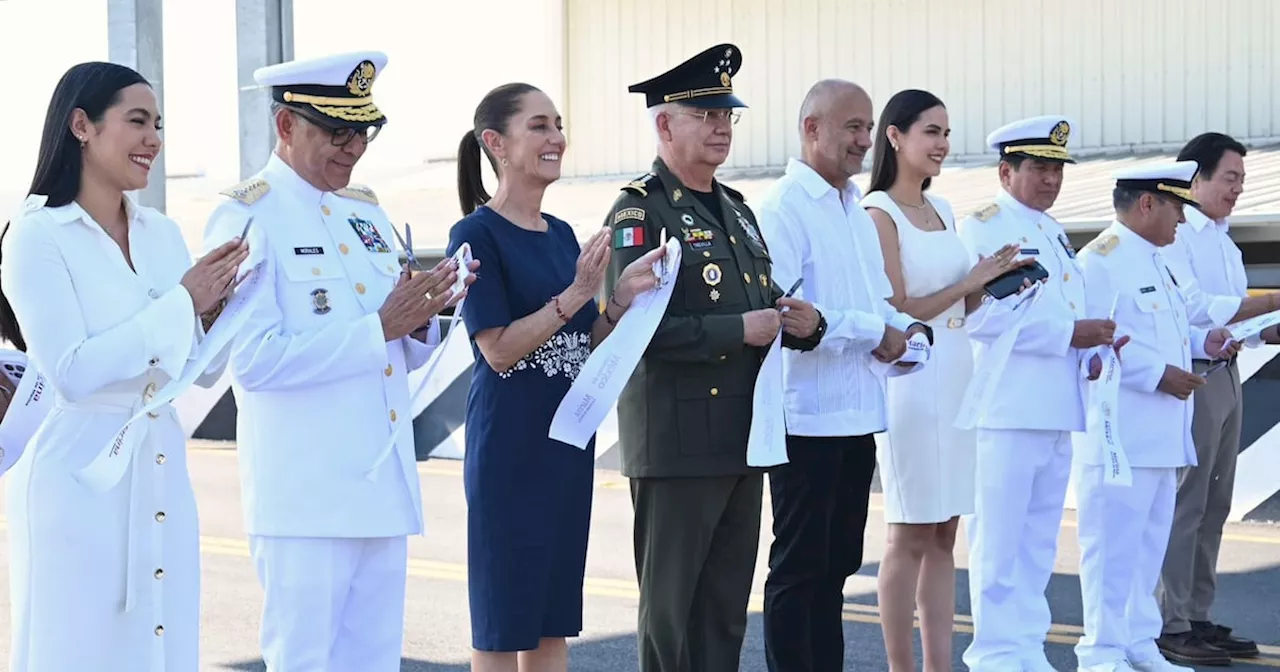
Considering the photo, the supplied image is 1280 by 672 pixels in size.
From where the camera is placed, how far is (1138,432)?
21.4 feet

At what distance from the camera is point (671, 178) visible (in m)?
5.09

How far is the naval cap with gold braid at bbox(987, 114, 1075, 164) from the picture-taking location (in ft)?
20.5

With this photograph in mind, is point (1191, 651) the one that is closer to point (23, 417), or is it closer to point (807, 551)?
point (807, 551)

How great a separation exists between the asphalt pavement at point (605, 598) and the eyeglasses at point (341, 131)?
294 centimetres

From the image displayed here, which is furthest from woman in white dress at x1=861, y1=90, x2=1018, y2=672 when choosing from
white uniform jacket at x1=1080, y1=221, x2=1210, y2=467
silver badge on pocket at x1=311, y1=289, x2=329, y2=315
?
silver badge on pocket at x1=311, y1=289, x2=329, y2=315

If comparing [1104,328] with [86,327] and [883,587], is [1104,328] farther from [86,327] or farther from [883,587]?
[86,327]

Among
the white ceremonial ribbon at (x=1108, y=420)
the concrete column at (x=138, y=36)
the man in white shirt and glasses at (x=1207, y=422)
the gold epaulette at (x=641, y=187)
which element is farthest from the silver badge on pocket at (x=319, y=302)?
the concrete column at (x=138, y=36)

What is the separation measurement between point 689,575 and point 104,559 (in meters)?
1.80

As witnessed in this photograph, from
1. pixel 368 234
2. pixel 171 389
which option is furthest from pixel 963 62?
pixel 171 389

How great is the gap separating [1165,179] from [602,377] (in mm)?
3125

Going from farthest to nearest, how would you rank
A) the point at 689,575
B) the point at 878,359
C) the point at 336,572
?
1. the point at 878,359
2. the point at 689,575
3. the point at 336,572

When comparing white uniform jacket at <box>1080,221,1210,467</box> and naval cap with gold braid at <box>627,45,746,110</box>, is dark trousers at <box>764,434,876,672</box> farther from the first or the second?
white uniform jacket at <box>1080,221,1210,467</box>

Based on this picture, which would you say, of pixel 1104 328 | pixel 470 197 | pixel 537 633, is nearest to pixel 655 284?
pixel 470 197

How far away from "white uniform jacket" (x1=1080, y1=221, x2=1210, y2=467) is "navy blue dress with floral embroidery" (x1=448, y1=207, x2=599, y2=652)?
2632mm
